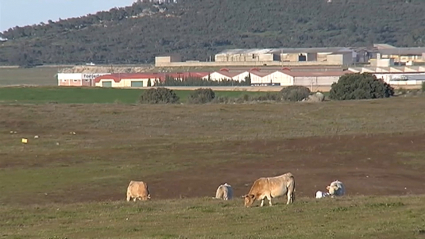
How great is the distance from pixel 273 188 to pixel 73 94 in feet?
266

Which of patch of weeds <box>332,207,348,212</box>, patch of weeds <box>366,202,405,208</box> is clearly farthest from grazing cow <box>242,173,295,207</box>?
patch of weeds <box>366,202,405,208</box>

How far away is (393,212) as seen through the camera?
19.0 m

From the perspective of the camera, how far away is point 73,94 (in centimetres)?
9988

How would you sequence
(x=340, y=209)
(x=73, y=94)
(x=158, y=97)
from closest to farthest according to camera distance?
(x=340, y=209) < (x=158, y=97) < (x=73, y=94)

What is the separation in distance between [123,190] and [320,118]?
101 ft

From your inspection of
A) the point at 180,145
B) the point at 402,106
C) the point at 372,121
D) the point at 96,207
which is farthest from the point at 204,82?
the point at 96,207

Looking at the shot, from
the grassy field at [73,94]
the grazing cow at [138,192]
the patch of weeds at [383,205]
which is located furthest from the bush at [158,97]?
the patch of weeds at [383,205]

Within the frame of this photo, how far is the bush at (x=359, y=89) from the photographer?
82188 mm

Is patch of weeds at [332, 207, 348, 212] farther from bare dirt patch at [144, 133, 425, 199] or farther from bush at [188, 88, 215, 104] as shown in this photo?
bush at [188, 88, 215, 104]

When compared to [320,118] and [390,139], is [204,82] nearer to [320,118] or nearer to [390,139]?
[320,118]

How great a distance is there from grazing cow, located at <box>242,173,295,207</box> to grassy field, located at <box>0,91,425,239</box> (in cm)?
25

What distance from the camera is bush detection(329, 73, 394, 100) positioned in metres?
82.2

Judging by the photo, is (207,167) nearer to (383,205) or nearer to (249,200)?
(249,200)

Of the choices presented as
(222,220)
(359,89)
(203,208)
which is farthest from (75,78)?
(222,220)
